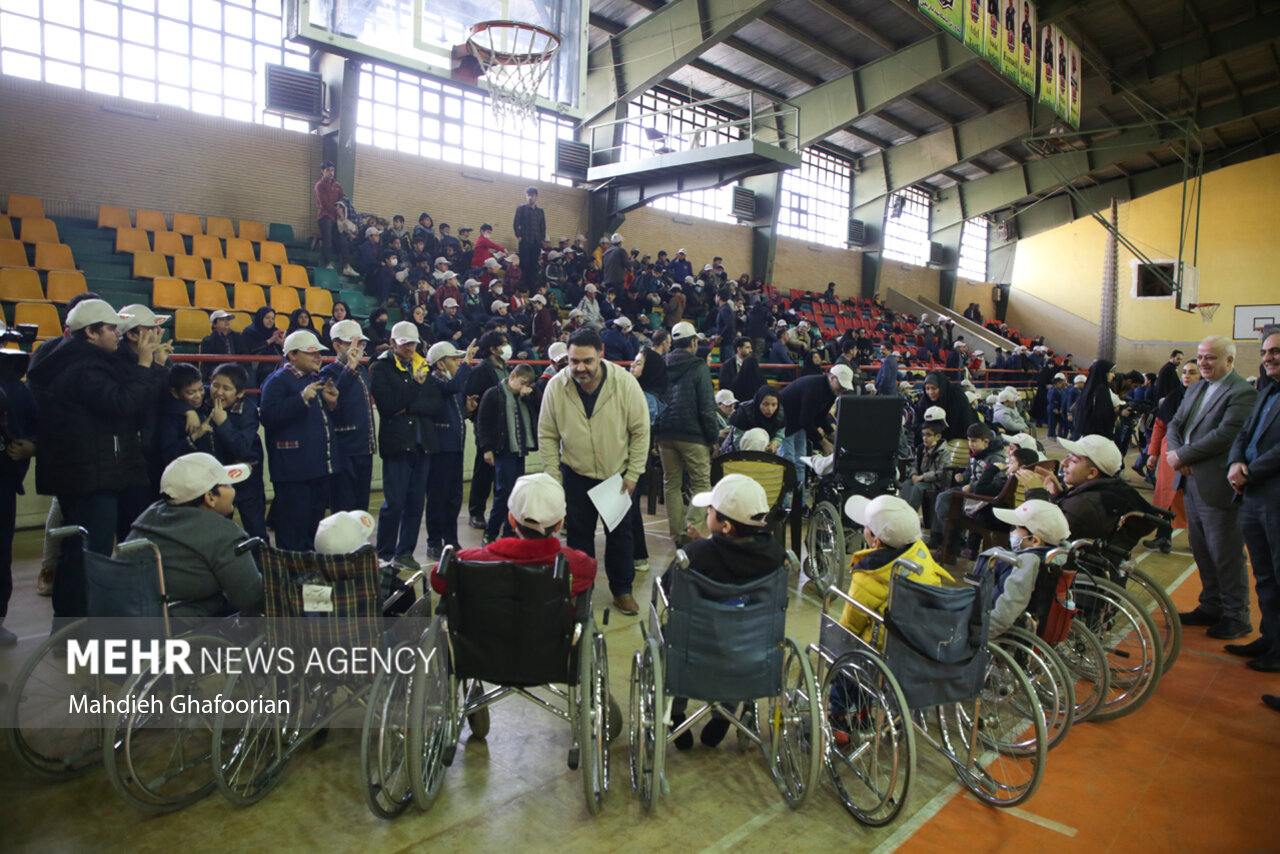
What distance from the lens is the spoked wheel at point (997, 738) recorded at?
8.61ft

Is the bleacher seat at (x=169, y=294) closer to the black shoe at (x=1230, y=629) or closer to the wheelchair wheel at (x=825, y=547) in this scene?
the wheelchair wheel at (x=825, y=547)

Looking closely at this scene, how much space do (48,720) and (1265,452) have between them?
18.1 feet

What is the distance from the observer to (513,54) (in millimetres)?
8133

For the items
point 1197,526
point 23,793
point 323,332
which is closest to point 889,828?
point 23,793

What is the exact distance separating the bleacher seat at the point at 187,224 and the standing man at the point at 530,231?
4.69m

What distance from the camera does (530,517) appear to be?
2.65 metres

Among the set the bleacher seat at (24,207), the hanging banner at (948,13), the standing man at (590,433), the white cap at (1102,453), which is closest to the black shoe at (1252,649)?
the white cap at (1102,453)

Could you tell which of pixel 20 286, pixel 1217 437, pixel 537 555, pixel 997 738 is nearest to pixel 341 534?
pixel 537 555

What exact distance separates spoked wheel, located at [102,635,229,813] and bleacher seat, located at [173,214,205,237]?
10072 millimetres

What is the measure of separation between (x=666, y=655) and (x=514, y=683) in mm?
522

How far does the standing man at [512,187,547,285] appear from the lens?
12.6 metres

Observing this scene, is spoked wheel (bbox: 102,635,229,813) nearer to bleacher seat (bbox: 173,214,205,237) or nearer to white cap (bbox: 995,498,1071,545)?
white cap (bbox: 995,498,1071,545)

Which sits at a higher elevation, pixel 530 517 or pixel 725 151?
pixel 725 151

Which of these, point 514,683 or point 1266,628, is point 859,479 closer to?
point 1266,628
